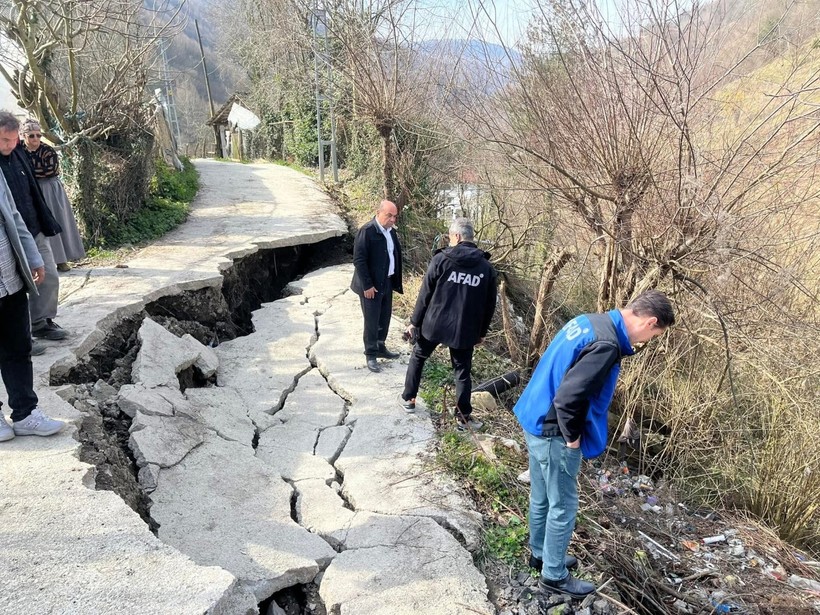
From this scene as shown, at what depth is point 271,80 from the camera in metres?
19.7

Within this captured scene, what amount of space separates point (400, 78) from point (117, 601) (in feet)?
27.5

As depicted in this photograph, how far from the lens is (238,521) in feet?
10.5

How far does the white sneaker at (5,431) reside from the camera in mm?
3074

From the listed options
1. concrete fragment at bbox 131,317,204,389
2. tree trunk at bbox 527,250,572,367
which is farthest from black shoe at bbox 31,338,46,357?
tree trunk at bbox 527,250,572,367

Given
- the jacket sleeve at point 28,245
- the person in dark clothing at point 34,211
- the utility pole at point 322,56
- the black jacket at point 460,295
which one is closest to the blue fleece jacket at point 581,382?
the black jacket at point 460,295

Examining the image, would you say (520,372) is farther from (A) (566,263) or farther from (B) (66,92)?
(B) (66,92)

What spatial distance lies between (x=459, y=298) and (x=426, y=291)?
29 centimetres

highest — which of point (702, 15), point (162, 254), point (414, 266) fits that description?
point (702, 15)

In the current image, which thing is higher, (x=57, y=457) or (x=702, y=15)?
(x=702, y=15)

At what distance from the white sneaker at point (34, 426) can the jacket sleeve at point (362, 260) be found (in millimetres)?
2666

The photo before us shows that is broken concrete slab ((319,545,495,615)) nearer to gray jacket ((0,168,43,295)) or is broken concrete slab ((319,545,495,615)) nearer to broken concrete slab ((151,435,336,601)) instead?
broken concrete slab ((151,435,336,601))

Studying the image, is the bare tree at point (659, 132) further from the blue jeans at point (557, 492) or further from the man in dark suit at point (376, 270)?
the blue jeans at point (557, 492)

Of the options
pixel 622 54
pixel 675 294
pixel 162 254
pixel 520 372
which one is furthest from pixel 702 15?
pixel 162 254

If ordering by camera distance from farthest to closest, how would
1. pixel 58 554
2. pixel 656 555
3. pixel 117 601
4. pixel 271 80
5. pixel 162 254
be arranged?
pixel 271 80 → pixel 162 254 → pixel 656 555 → pixel 58 554 → pixel 117 601
